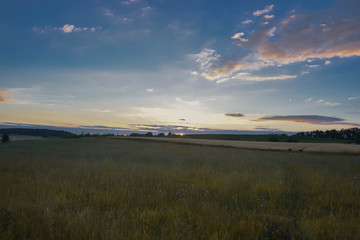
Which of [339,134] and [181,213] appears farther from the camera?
[339,134]

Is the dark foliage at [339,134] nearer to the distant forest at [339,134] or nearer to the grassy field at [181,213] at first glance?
the distant forest at [339,134]

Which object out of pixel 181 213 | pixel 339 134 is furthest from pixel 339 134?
pixel 181 213

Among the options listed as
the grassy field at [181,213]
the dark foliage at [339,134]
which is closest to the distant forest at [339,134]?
the dark foliage at [339,134]

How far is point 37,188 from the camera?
5641 mm

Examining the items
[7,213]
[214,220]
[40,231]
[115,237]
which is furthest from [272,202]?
[7,213]

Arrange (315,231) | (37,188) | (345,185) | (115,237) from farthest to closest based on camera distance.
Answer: (345,185) < (37,188) < (315,231) < (115,237)

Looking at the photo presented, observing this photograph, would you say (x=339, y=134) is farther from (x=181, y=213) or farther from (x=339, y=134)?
(x=181, y=213)

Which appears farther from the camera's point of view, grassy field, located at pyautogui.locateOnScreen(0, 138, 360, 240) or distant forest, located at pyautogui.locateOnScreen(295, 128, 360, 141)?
distant forest, located at pyautogui.locateOnScreen(295, 128, 360, 141)

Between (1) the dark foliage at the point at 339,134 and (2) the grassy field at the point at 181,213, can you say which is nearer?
→ (2) the grassy field at the point at 181,213

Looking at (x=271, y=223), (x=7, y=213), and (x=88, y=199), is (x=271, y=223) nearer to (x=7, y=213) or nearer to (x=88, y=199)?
(x=88, y=199)

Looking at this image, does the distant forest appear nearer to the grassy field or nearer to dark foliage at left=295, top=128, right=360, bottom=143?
dark foliage at left=295, top=128, right=360, bottom=143

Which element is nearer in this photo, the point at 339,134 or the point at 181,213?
the point at 181,213

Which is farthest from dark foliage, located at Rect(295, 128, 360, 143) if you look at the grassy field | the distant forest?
the grassy field

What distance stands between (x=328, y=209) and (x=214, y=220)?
10.7 ft
